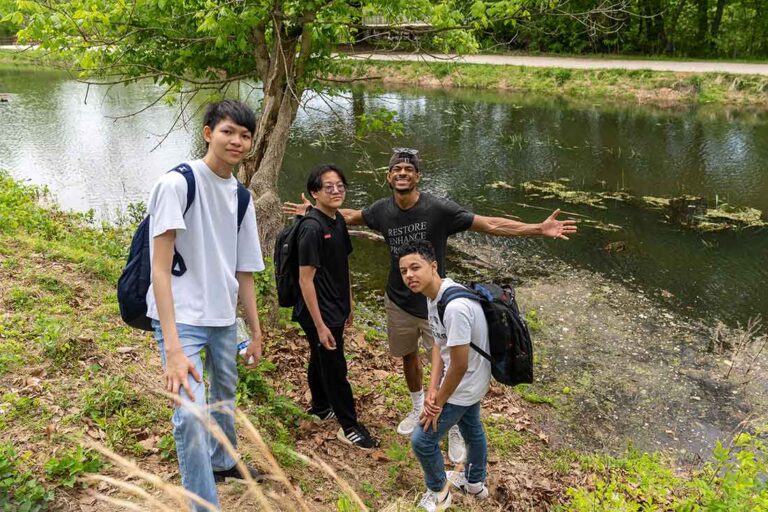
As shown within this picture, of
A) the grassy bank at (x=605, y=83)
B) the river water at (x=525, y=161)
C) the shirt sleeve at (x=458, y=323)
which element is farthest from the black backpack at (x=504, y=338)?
the grassy bank at (x=605, y=83)

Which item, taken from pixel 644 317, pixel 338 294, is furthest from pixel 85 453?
pixel 644 317

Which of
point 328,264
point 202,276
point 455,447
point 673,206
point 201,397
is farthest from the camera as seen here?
point 673,206

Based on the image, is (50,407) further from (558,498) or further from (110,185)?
(110,185)

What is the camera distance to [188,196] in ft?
9.12

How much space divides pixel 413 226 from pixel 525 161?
12.8m

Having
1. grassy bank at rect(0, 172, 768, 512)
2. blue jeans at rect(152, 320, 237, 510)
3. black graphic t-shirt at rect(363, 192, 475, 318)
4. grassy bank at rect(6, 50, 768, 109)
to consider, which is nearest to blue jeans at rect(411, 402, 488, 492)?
grassy bank at rect(0, 172, 768, 512)

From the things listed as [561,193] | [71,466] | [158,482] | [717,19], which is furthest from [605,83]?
[158,482]

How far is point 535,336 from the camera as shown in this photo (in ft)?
24.6

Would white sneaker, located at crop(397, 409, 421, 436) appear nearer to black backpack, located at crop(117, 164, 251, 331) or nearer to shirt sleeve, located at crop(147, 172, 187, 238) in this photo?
black backpack, located at crop(117, 164, 251, 331)

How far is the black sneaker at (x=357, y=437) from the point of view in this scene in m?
4.53

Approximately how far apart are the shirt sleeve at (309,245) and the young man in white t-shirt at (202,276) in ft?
2.39

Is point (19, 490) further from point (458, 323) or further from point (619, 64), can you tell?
point (619, 64)

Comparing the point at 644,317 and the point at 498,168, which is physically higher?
the point at 498,168

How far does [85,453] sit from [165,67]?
5.54 meters
